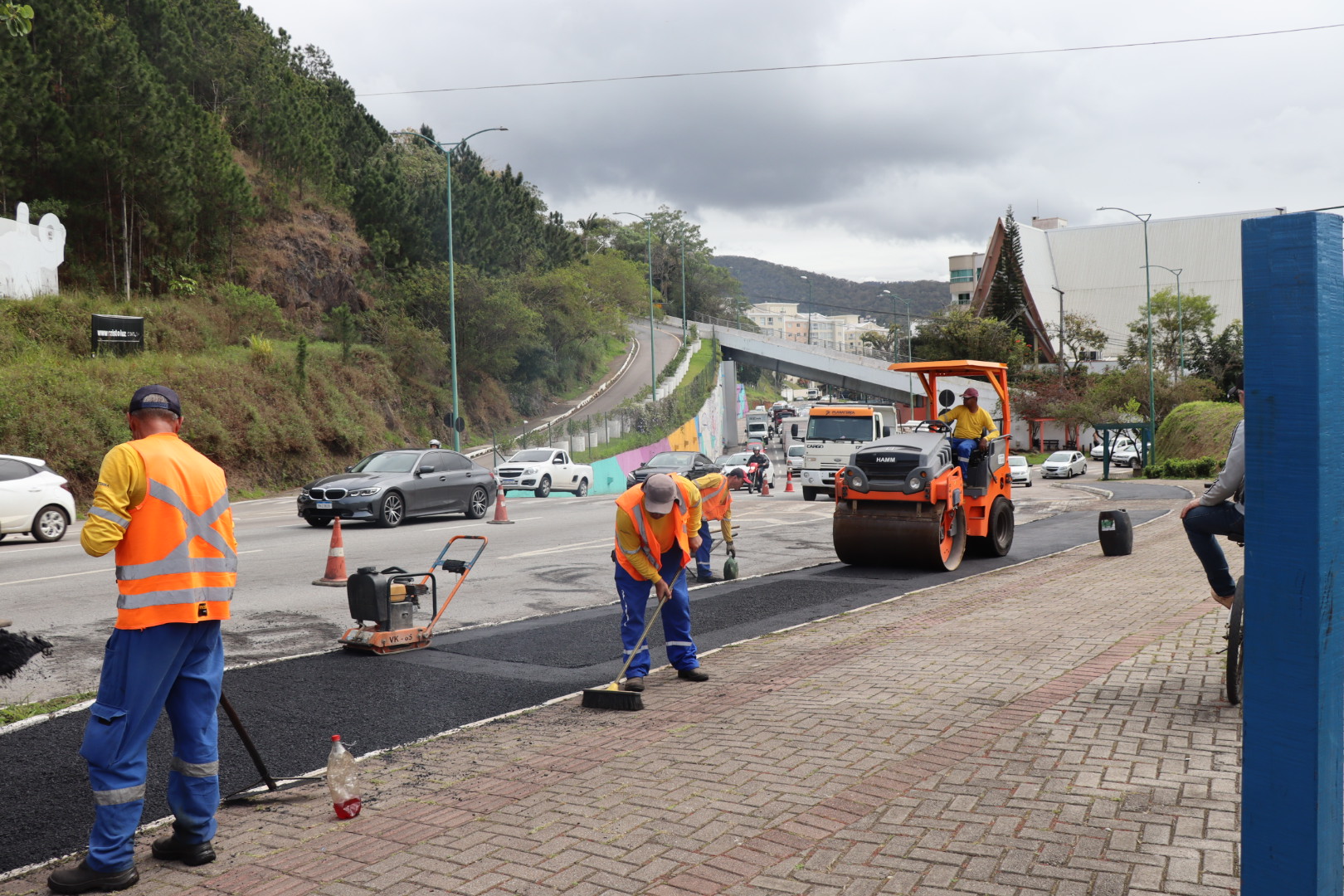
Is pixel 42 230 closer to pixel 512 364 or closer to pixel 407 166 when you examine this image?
pixel 512 364

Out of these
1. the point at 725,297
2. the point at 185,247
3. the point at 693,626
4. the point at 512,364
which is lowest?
the point at 693,626

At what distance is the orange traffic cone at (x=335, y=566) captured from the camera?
11992 mm

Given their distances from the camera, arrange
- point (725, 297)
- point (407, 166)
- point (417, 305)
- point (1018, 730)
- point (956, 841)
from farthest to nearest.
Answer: point (725, 297) < point (407, 166) < point (417, 305) < point (1018, 730) < point (956, 841)

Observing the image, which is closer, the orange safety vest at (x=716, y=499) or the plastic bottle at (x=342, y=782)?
the plastic bottle at (x=342, y=782)

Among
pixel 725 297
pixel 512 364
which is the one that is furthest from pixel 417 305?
pixel 725 297

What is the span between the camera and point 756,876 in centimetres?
402

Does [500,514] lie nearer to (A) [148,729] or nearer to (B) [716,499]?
(B) [716,499]

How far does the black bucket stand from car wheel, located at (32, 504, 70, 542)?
1603 centimetres

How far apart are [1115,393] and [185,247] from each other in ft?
151

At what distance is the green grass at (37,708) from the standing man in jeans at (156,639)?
267cm

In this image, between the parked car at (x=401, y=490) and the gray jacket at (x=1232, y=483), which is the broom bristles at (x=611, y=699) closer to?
the gray jacket at (x=1232, y=483)

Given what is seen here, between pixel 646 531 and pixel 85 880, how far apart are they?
373 cm

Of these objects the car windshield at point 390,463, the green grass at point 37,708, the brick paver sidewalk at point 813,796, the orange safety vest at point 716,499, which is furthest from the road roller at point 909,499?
the car windshield at point 390,463

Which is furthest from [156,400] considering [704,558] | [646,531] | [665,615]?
[704,558]
